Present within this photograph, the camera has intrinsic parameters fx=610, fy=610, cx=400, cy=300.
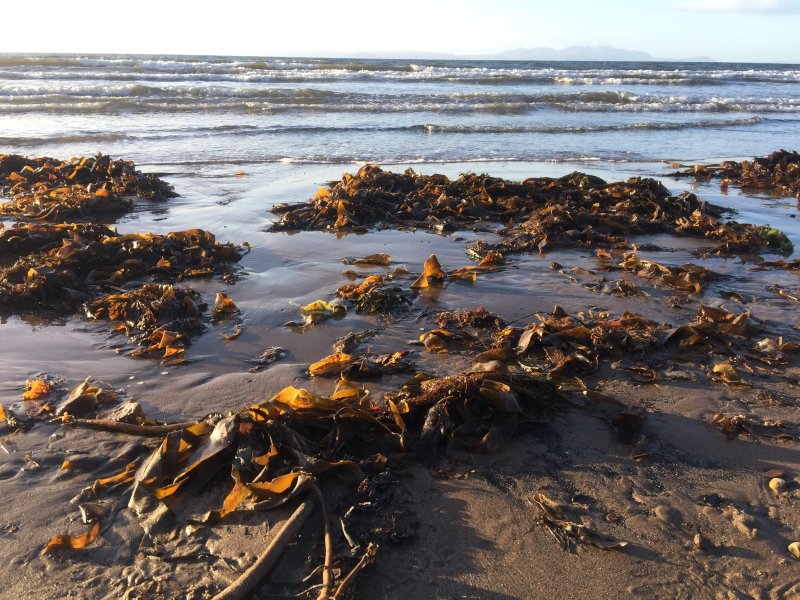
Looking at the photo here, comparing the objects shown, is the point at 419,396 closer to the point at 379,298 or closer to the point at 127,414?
the point at 127,414

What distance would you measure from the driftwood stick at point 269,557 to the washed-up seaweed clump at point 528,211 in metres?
3.38

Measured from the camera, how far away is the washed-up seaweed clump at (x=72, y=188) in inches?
230

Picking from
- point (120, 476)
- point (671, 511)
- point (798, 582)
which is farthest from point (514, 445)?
point (120, 476)

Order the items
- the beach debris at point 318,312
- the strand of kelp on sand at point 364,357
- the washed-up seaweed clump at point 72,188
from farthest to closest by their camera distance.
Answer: the washed-up seaweed clump at point 72,188 < the beach debris at point 318,312 < the strand of kelp on sand at point 364,357

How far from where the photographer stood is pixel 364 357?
2.97 metres

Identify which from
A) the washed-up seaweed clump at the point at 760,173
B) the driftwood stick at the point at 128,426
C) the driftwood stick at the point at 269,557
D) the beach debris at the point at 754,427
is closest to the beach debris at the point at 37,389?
the driftwood stick at the point at 128,426

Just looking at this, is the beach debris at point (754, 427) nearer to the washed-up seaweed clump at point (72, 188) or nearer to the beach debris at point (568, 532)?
the beach debris at point (568, 532)

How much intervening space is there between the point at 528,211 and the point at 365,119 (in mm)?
8535

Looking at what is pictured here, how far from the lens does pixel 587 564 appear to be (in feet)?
5.71

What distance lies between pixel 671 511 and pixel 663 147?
10532 millimetres

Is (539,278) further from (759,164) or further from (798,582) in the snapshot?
(759,164)

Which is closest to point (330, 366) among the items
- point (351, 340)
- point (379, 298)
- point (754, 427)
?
point (351, 340)

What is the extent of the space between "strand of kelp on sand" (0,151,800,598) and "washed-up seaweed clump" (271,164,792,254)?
26 millimetres

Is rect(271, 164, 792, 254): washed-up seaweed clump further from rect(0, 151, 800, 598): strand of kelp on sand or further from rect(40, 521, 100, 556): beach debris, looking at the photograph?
rect(40, 521, 100, 556): beach debris
